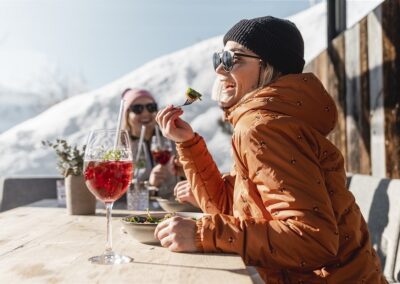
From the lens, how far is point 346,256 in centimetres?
153

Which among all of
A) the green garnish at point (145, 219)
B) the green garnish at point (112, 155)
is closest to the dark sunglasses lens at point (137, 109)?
the green garnish at point (145, 219)

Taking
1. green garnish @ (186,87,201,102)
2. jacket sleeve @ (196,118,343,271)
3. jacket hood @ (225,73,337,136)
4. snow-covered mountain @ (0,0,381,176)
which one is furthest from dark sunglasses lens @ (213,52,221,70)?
snow-covered mountain @ (0,0,381,176)

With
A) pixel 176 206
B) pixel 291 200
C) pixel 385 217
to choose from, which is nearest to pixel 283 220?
pixel 291 200

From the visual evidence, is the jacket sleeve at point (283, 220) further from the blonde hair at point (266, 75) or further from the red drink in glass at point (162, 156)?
the red drink in glass at point (162, 156)

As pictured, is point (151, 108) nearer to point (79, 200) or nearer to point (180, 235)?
point (79, 200)

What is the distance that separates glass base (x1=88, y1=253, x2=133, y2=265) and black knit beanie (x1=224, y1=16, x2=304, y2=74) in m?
0.78

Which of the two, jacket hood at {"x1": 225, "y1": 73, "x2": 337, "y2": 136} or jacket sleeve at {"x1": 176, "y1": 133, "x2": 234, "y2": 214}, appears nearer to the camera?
jacket hood at {"x1": 225, "y1": 73, "x2": 337, "y2": 136}

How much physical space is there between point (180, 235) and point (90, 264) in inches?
9.4

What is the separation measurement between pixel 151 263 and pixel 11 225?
87 centimetres

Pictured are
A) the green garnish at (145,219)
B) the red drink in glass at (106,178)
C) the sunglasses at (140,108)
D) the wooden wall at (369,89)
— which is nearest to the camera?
the red drink in glass at (106,178)

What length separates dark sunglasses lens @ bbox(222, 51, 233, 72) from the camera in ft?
5.64

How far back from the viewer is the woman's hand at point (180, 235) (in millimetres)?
1356

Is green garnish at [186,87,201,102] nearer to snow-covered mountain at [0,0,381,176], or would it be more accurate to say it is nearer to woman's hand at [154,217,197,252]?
woman's hand at [154,217,197,252]

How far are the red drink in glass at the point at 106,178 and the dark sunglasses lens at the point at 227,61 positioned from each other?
49 cm
